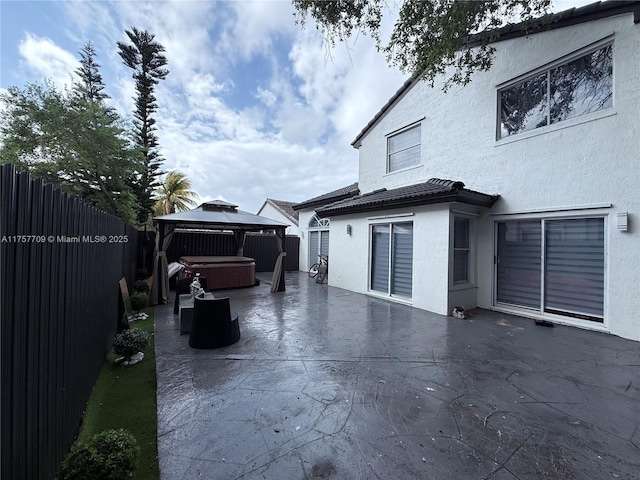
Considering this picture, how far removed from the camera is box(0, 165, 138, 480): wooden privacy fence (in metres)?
1.44

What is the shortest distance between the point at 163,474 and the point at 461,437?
2424 millimetres

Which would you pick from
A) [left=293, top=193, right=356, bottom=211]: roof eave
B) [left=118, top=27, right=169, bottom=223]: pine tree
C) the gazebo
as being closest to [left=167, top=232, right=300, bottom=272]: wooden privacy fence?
[left=293, top=193, right=356, bottom=211]: roof eave

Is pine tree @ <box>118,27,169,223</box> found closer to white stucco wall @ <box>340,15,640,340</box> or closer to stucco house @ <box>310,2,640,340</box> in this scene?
white stucco wall @ <box>340,15,640,340</box>

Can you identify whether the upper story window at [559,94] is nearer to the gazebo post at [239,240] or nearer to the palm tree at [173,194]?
the gazebo post at [239,240]

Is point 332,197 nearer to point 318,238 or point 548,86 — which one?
point 318,238

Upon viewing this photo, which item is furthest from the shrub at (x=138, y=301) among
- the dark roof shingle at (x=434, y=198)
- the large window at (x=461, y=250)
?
the large window at (x=461, y=250)

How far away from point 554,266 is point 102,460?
786 cm

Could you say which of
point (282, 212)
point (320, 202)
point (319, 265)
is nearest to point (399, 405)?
point (319, 265)

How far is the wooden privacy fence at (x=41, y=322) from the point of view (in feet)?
4.71

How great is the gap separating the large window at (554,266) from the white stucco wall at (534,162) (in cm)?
22

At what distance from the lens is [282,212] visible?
23.1 meters

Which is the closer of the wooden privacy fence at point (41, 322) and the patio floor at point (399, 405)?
the wooden privacy fence at point (41, 322)

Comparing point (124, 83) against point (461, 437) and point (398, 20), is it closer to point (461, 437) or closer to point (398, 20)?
point (398, 20)

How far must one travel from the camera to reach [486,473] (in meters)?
2.12
